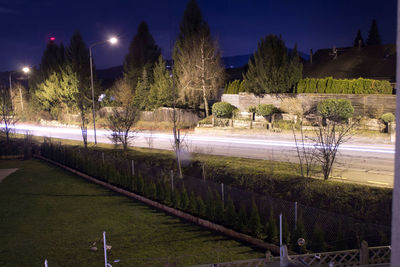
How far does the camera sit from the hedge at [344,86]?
2544 cm

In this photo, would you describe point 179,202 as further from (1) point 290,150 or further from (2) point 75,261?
(1) point 290,150

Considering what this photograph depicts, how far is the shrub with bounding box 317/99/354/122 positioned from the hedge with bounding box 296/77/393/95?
6.73 feet

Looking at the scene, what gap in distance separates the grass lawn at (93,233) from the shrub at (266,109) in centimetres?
1700

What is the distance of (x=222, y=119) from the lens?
1233 inches

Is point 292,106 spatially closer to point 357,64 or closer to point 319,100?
point 319,100

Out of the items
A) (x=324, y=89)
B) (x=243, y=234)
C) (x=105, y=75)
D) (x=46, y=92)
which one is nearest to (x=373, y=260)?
(x=243, y=234)

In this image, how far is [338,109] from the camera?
2500 centimetres

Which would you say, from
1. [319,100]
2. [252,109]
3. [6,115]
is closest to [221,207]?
[319,100]

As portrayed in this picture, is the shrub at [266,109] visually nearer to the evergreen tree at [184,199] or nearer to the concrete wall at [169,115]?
the concrete wall at [169,115]

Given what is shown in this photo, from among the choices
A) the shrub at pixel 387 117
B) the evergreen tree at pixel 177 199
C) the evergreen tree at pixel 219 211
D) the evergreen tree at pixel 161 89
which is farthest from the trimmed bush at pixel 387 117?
the evergreen tree at pixel 161 89

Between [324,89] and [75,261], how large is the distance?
24.5 m

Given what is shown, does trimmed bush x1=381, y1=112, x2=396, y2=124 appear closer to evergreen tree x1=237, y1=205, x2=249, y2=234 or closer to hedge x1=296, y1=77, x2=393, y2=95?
hedge x1=296, y1=77, x2=393, y2=95

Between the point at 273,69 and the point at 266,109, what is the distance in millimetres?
3695

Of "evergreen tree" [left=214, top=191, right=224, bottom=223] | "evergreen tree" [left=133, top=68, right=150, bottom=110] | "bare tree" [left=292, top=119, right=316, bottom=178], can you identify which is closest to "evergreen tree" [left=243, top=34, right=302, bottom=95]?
"bare tree" [left=292, top=119, right=316, bottom=178]
